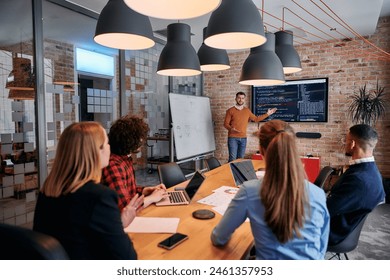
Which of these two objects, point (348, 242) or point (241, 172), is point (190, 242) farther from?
point (241, 172)

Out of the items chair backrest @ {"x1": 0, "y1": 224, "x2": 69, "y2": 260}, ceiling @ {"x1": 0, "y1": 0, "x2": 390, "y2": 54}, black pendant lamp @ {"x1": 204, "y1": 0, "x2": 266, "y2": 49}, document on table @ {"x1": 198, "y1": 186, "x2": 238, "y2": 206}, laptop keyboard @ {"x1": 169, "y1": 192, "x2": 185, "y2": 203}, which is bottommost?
document on table @ {"x1": 198, "y1": 186, "x2": 238, "y2": 206}

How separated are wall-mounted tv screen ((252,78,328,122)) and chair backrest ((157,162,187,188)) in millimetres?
3325

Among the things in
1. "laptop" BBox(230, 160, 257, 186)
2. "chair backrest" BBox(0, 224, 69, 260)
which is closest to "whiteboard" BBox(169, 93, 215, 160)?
"laptop" BBox(230, 160, 257, 186)

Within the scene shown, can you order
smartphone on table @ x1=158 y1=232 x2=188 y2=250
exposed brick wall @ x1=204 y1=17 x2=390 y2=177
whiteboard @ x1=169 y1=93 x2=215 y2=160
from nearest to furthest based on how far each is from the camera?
smartphone on table @ x1=158 y1=232 x2=188 y2=250
exposed brick wall @ x1=204 y1=17 x2=390 y2=177
whiteboard @ x1=169 y1=93 x2=215 y2=160

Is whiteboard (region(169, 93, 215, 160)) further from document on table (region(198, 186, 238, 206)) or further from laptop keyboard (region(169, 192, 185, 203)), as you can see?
laptop keyboard (region(169, 192, 185, 203))

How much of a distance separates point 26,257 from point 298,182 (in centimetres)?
101

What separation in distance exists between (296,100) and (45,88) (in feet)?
13.8

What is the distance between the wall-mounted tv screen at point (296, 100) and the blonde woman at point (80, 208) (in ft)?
15.8

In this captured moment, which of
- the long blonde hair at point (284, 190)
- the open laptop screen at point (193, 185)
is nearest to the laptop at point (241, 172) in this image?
the open laptop screen at point (193, 185)

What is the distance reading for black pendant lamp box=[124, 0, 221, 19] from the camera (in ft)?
4.13

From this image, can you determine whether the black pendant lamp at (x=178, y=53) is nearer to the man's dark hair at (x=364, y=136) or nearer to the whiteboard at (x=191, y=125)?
the man's dark hair at (x=364, y=136)

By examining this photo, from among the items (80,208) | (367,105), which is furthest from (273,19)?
(80,208)

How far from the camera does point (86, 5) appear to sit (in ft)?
11.8

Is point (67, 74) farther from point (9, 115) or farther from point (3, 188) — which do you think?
point (3, 188)
